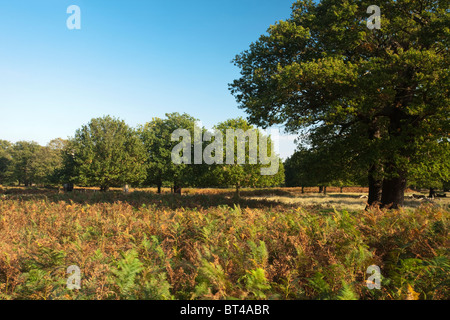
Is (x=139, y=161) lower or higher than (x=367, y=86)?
lower

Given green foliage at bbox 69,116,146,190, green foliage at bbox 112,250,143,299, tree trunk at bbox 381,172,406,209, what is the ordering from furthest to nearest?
green foliage at bbox 69,116,146,190
tree trunk at bbox 381,172,406,209
green foliage at bbox 112,250,143,299

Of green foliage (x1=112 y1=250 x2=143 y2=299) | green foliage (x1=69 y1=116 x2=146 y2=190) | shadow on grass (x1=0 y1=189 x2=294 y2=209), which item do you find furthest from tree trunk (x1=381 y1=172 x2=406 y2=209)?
green foliage (x1=69 y1=116 x2=146 y2=190)

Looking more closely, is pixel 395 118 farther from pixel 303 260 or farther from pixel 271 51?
pixel 303 260

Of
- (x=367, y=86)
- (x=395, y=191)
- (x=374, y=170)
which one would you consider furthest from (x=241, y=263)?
(x=395, y=191)

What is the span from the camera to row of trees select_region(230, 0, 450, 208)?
11008 mm

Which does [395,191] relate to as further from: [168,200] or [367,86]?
[168,200]

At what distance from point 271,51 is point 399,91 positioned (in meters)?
7.14

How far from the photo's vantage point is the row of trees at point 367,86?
1101cm

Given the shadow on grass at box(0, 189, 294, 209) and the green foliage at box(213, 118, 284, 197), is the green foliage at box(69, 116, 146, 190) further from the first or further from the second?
the shadow on grass at box(0, 189, 294, 209)

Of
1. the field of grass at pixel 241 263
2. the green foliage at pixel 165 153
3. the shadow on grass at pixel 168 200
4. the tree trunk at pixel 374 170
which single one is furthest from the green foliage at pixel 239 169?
the field of grass at pixel 241 263

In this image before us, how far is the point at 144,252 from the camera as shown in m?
4.80

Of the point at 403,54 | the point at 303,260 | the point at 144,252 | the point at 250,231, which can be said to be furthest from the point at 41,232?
the point at 403,54

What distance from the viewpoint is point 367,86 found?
1102 cm

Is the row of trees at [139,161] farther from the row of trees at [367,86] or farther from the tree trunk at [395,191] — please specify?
the tree trunk at [395,191]
